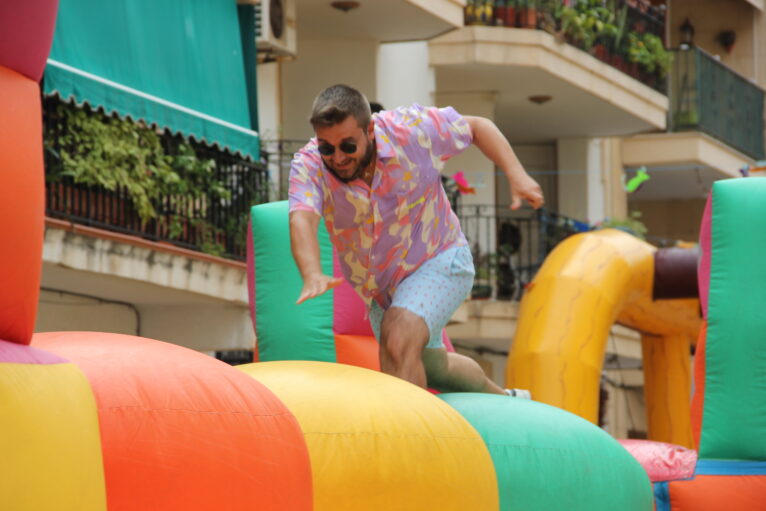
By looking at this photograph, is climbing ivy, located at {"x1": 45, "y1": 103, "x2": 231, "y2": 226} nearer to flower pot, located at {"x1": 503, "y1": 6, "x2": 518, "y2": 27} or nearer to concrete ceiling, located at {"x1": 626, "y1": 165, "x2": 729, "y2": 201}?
flower pot, located at {"x1": 503, "y1": 6, "x2": 518, "y2": 27}

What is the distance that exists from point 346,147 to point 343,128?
0.10 m

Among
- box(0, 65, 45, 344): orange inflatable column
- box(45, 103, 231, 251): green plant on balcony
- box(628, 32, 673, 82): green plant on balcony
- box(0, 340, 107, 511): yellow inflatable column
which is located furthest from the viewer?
box(628, 32, 673, 82): green plant on balcony

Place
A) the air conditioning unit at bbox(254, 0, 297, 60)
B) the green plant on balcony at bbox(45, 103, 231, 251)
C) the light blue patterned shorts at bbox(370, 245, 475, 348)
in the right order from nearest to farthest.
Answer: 1. the light blue patterned shorts at bbox(370, 245, 475, 348)
2. the green plant on balcony at bbox(45, 103, 231, 251)
3. the air conditioning unit at bbox(254, 0, 297, 60)

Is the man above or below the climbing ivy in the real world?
below

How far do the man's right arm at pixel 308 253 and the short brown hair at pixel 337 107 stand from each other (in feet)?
1.07

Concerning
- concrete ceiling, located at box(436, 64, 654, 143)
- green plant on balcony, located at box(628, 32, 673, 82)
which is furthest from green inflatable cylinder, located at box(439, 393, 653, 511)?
green plant on balcony, located at box(628, 32, 673, 82)

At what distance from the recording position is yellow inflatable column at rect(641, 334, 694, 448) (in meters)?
13.5

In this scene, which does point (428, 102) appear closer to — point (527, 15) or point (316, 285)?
point (527, 15)

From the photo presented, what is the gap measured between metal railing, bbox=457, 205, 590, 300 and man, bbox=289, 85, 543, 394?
1146 centimetres

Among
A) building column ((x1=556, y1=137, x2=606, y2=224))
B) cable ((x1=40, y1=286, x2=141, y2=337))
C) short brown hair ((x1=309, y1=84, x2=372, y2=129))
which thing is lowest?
cable ((x1=40, y1=286, x2=141, y2=337))

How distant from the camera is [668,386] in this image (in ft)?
44.7

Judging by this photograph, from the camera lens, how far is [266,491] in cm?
423

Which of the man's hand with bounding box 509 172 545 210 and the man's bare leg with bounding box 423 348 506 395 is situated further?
the man's bare leg with bounding box 423 348 506 395

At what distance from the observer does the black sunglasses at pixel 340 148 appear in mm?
5555
